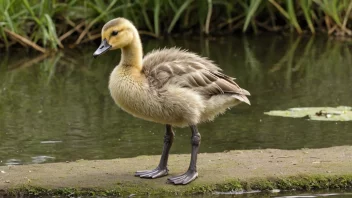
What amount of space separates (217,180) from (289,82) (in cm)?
452

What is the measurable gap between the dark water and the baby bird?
4.34 feet

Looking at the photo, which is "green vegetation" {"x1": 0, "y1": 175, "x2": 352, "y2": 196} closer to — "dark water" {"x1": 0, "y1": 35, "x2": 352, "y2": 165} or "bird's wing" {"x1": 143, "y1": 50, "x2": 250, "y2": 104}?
"bird's wing" {"x1": 143, "y1": 50, "x2": 250, "y2": 104}

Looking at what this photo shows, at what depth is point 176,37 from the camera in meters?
13.6

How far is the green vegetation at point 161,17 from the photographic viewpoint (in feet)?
40.4

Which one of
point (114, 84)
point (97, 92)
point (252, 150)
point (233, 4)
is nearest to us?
point (114, 84)

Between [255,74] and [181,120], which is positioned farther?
[255,74]

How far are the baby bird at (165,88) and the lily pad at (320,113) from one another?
7.84 ft

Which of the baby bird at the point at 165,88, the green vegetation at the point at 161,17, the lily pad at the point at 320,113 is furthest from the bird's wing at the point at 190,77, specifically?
the green vegetation at the point at 161,17

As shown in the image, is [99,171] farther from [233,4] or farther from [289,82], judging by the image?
[233,4]

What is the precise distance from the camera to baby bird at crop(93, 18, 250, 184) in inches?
246

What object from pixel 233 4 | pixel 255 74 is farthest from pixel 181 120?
pixel 233 4

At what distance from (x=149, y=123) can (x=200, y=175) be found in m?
2.50

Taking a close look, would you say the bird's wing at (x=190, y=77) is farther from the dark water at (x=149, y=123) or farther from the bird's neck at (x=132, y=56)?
the dark water at (x=149, y=123)

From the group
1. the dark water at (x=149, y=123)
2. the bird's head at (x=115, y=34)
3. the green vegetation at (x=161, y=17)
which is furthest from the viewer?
the green vegetation at (x=161, y=17)
